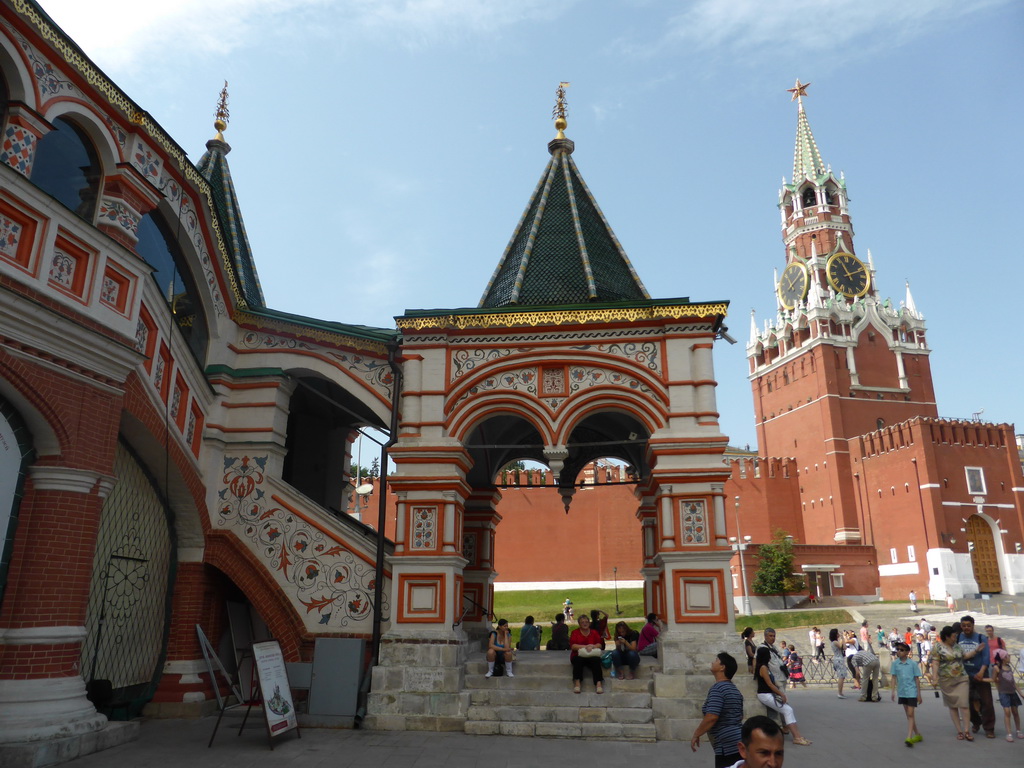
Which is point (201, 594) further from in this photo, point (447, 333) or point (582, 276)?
point (582, 276)

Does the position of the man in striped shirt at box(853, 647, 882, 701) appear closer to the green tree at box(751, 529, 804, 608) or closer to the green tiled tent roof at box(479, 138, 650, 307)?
the green tiled tent roof at box(479, 138, 650, 307)

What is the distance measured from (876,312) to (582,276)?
49.7 meters

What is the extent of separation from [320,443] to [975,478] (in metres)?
43.5

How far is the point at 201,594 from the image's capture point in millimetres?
10109

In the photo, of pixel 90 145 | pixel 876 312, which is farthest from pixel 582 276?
pixel 876 312

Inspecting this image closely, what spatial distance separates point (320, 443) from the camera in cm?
1420

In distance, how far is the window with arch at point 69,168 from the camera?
26.5 feet

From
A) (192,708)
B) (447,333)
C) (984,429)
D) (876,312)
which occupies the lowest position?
(192,708)

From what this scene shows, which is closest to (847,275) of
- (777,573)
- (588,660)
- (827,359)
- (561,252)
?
(827,359)

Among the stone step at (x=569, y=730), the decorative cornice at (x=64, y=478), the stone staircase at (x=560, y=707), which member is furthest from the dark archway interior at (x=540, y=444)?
the decorative cornice at (x=64, y=478)

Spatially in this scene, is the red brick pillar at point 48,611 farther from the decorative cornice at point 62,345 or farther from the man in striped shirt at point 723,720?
the man in striped shirt at point 723,720

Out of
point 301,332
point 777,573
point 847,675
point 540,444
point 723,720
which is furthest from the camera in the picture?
point 777,573

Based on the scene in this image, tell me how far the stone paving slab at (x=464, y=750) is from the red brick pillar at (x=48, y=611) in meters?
0.57

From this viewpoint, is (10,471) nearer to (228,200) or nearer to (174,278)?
(174,278)
